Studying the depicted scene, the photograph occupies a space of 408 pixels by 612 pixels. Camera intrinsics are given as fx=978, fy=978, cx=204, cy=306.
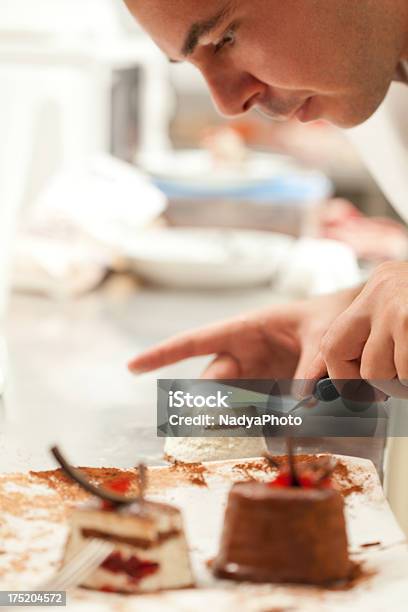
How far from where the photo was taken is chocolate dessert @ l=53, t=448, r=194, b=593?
62cm

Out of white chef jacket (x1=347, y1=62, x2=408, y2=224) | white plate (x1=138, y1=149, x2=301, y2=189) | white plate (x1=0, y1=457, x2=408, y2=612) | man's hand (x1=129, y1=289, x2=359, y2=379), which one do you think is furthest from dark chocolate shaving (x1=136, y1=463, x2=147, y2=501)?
white plate (x1=138, y1=149, x2=301, y2=189)

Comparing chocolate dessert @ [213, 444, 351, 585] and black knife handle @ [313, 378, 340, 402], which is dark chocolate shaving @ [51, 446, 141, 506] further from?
black knife handle @ [313, 378, 340, 402]

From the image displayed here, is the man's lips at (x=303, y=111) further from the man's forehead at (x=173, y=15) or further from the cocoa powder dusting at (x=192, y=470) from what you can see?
the cocoa powder dusting at (x=192, y=470)

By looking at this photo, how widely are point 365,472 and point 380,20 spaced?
66 centimetres

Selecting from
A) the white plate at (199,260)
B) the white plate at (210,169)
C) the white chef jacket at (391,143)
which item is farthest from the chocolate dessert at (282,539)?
the white plate at (210,169)

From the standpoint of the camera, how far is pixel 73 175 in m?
2.01

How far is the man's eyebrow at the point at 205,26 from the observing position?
3.45 ft

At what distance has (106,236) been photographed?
1.91m

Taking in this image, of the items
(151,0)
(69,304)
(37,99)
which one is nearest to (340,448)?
(151,0)

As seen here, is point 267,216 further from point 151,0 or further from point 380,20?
point 151,0

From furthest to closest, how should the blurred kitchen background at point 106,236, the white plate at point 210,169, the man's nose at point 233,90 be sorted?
1. the white plate at point 210,169
2. the blurred kitchen background at point 106,236
3. the man's nose at point 233,90

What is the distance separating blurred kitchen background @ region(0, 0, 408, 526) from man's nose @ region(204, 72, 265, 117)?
339 millimetres

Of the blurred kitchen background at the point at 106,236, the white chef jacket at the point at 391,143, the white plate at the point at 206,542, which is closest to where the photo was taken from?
the white plate at the point at 206,542

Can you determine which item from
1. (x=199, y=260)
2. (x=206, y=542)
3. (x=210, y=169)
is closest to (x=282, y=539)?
(x=206, y=542)
